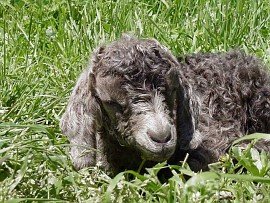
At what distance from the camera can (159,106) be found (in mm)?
4797

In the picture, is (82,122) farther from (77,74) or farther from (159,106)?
(77,74)

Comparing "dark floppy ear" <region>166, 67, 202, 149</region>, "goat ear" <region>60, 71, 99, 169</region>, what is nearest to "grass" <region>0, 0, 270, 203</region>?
"goat ear" <region>60, 71, 99, 169</region>

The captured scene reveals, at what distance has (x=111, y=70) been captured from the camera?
16.3 feet

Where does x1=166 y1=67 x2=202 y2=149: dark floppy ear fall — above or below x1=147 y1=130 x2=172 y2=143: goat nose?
below

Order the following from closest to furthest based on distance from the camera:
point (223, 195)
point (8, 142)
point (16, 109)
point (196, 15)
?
point (223, 195)
point (8, 142)
point (16, 109)
point (196, 15)

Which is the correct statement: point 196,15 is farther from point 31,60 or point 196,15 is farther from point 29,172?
point 29,172

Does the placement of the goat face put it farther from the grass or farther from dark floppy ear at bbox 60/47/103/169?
the grass

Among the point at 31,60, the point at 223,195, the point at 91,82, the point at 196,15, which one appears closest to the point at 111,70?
the point at 91,82

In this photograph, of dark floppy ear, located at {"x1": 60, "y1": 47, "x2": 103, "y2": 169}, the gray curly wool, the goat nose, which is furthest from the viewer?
dark floppy ear, located at {"x1": 60, "y1": 47, "x2": 103, "y2": 169}

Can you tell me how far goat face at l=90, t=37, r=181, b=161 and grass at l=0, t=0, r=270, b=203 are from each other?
18cm

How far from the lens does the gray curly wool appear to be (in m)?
4.80

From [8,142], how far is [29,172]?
41cm

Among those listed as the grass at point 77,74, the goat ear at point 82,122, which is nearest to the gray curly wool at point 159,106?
the goat ear at point 82,122

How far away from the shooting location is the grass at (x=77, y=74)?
4320 millimetres
